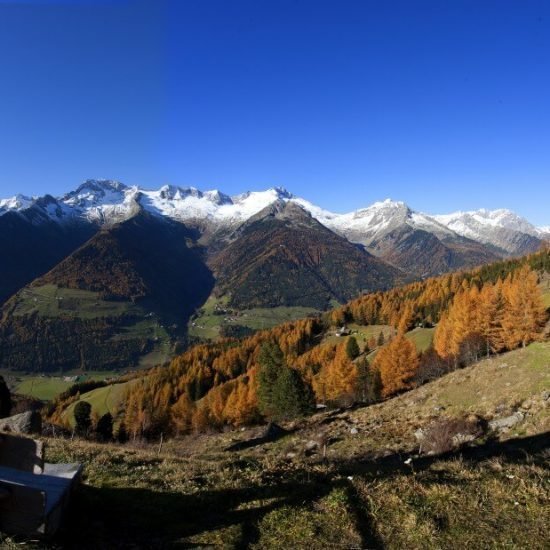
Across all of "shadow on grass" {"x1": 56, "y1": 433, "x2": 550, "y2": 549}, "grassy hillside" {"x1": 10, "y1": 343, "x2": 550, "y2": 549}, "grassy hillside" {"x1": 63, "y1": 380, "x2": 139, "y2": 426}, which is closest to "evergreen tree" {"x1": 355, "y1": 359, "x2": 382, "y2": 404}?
"grassy hillside" {"x1": 10, "y1": 343, "x2": 550, "y2": 549}

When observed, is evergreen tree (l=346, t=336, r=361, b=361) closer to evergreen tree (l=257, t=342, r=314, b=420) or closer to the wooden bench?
evergreen tree (l=257, t=342, r=314, b=420)

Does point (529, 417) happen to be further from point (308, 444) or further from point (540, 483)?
point (540, 483)

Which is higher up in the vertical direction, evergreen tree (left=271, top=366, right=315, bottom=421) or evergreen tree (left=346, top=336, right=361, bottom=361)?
evergreen tree (left=346, top=336, right=361, bottom=361)

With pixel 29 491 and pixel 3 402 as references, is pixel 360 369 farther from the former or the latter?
pixel 29 491

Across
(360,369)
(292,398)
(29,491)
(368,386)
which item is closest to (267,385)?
(292,398)

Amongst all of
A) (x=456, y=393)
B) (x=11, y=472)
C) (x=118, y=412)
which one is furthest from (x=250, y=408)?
(x=11, y=472)

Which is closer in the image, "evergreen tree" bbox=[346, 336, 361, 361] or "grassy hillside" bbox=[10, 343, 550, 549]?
"grassy hillside" bbox=[10, 343, 550, 549]
